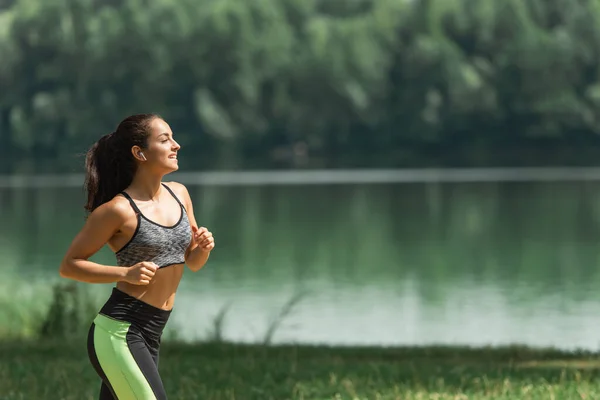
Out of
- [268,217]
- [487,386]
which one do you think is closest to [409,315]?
[487,386]

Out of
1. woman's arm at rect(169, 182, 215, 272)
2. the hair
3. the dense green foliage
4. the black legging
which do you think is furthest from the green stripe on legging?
the dense green foliage

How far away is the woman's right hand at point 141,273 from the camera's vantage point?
484 cm

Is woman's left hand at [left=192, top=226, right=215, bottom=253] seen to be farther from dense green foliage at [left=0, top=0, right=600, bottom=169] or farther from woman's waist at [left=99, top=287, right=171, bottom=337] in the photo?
dense green foliage at [left=0, top=0, right=600, bottom=169]

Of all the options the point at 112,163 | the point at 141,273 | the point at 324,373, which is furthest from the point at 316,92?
the point at 141,273

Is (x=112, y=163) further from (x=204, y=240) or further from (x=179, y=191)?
(x=204, y=240)

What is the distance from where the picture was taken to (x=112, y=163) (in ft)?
17.0

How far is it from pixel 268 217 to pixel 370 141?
56029 mm

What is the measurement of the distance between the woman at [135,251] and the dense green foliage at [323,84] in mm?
92947

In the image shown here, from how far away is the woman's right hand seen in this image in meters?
4.84

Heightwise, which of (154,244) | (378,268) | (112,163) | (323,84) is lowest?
(378,268)

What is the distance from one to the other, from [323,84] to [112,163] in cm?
9842

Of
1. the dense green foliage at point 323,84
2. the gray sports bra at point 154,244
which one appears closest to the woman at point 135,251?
the gray sports bra at point 154,244

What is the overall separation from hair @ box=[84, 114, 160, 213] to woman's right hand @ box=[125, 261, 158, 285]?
45cm

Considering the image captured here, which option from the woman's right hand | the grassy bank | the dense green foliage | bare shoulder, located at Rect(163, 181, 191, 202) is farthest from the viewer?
the dense green foliage
